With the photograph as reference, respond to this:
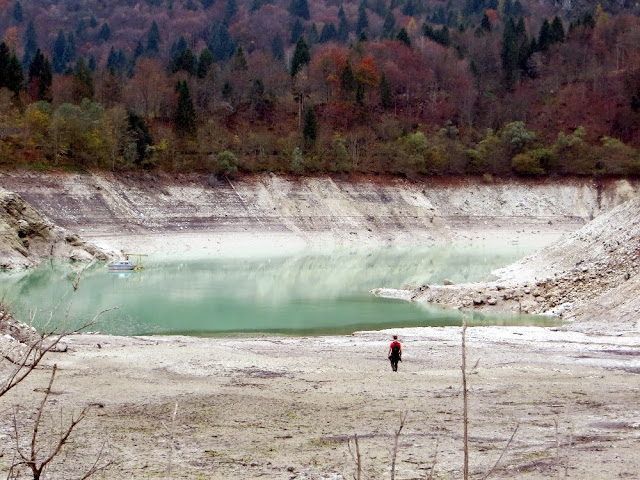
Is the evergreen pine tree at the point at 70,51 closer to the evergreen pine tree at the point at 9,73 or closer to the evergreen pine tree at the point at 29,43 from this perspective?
the evergreen pine tree at the point at 29,43

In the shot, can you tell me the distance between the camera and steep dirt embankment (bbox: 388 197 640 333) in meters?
32.2

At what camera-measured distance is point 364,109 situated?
110 m

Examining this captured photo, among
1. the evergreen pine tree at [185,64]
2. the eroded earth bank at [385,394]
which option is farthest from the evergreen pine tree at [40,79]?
the eroded earth bank at [385,394]

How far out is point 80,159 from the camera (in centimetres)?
7844

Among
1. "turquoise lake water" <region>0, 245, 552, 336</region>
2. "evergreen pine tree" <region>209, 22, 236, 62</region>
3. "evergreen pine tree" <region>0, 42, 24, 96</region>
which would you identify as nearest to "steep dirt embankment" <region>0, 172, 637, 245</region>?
"turquoise lake water" <region>0, 245, 552, 336</region>

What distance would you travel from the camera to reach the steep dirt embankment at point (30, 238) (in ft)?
183

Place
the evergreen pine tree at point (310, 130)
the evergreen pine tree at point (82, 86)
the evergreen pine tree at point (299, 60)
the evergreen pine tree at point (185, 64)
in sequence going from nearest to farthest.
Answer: the evergreen pine tree at point (310, 130) → the evergreen pine tree at point (82, 86) → the evergreen pine tree at point (185, 64) → the evergreen pine tree at point (299, 60)

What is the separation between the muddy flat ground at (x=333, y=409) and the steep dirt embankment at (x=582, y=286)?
648 centimetres

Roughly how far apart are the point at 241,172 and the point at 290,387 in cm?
7051

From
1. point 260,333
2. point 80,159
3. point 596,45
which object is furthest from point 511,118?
point 260,333

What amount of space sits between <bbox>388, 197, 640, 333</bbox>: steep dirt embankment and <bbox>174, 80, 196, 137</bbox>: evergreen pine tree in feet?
175

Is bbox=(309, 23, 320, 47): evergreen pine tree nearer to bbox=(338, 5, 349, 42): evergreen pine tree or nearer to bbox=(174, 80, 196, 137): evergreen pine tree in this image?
bbox=(338, 5, 349, 42): evergreen pine tree

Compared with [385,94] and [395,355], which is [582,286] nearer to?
[395,355]

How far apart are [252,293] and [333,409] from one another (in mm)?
28531
